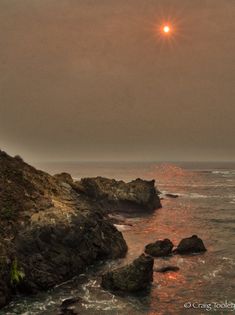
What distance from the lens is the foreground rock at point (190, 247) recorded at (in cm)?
4203

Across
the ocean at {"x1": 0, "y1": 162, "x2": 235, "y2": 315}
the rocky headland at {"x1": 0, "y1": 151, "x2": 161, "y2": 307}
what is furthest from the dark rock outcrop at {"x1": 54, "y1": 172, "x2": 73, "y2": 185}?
the ocean at {"x1": 0, "y1": 162, "x2": 235, "y2": 315}

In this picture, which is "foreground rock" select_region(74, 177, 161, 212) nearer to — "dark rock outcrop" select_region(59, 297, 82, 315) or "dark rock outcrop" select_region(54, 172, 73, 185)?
"dark rock outcrop" select_region(54, 172, 73, 185)

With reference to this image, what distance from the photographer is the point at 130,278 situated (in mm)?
30359

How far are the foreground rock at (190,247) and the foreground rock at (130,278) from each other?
11.3 m

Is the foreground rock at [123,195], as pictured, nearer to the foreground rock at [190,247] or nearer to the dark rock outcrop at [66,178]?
the dark rock outcrop at [66,178]

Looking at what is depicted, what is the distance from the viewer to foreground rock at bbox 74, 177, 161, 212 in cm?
7600

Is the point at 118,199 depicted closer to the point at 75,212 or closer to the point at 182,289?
the point at 75,212

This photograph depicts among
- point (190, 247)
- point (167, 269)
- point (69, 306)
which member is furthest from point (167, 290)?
point (190, 247)

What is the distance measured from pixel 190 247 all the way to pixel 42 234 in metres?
18.2

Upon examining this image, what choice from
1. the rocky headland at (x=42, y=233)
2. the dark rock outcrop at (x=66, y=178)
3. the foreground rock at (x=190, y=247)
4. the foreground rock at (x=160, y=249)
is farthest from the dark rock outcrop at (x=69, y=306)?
the dark rock outcrop at (x=66, y=178)

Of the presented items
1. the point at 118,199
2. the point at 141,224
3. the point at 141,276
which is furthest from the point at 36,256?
the point at 118,199

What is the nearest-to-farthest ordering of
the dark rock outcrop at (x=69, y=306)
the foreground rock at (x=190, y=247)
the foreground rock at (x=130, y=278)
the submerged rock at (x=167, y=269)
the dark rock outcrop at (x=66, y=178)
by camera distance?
the dark rock outcrop at (x=69, y=306)
the foreground rock at (x=130, y=278)
the submerged rock at (x=167, y=269)
the foreground rock at (x=190, y=247)
the dark rock outcrop at (x=66, y=178)

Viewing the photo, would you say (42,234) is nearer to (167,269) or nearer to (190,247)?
(167,269)

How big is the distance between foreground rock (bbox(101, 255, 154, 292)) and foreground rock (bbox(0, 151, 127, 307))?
189 inches
